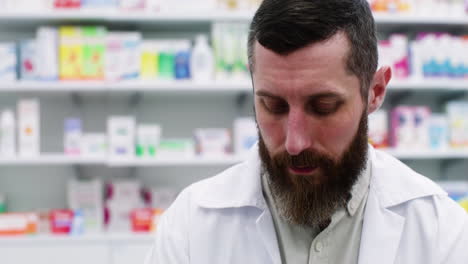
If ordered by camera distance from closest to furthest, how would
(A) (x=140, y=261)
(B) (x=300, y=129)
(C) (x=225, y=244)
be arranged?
(B) (x=300, y=129) < (C) (x=225, y=244) < (A) (x=140, y=261)

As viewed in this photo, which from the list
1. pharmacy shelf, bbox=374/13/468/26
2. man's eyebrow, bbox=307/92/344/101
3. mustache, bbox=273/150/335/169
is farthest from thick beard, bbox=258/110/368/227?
pharmacy shelf, bbox=374/13/468/26

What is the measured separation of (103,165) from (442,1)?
230 cm

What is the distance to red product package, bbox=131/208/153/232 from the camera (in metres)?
3.12

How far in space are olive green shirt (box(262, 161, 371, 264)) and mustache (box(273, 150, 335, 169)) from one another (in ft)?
0.54

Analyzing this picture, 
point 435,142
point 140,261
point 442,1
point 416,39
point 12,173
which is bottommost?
point 140,261

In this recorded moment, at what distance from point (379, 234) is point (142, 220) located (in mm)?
2094

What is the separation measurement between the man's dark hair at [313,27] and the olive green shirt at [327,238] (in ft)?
0.92

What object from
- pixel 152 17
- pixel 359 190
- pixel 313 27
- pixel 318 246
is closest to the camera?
pixel 313 27

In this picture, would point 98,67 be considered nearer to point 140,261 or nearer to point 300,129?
point 140,261

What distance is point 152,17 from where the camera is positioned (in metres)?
3.14

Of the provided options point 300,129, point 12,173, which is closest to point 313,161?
point 300,129

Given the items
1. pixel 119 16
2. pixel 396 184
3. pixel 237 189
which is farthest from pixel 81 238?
pixel 396 184

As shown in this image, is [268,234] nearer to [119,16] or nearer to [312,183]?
[312,183]

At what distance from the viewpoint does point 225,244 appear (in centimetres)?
127
